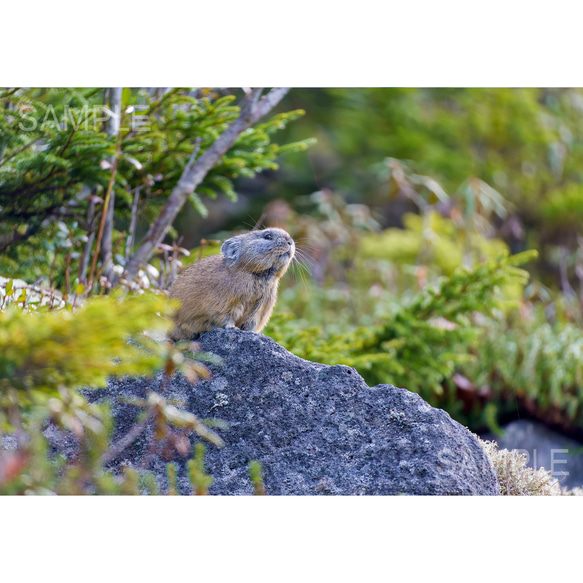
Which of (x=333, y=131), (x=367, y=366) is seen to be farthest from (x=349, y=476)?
(x=333, y=131)

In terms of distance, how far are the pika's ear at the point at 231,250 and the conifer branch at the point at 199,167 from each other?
1363 millimetres

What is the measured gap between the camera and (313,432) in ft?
11.9

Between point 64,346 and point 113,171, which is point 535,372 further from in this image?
point 64,346

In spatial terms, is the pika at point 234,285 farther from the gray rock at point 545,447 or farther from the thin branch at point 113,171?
the gray rock at point 545,447

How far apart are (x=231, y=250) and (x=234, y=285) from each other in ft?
0.83

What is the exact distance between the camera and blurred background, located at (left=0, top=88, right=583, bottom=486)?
5.54 m

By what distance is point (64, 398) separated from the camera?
230cm

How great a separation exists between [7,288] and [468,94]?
1045cm

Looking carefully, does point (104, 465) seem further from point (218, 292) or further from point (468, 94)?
point (468, 94)

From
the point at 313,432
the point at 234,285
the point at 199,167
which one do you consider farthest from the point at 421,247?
the point at 313,432

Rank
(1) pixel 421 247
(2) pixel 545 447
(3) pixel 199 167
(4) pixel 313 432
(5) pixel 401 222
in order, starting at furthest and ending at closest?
1. (5) pixel 401 222
2. (1) pixel 421 247
3. (2) pixel 545 447
4. (3) pixel 199 167
5. (4) pixel 313 432

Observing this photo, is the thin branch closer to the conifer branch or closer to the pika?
the conifer branch

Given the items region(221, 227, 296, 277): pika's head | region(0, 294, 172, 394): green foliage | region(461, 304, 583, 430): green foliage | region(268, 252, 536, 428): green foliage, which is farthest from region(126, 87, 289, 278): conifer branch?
region(461, 304, 583, 430): green foliage

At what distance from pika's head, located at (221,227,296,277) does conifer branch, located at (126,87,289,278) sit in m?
1.35
